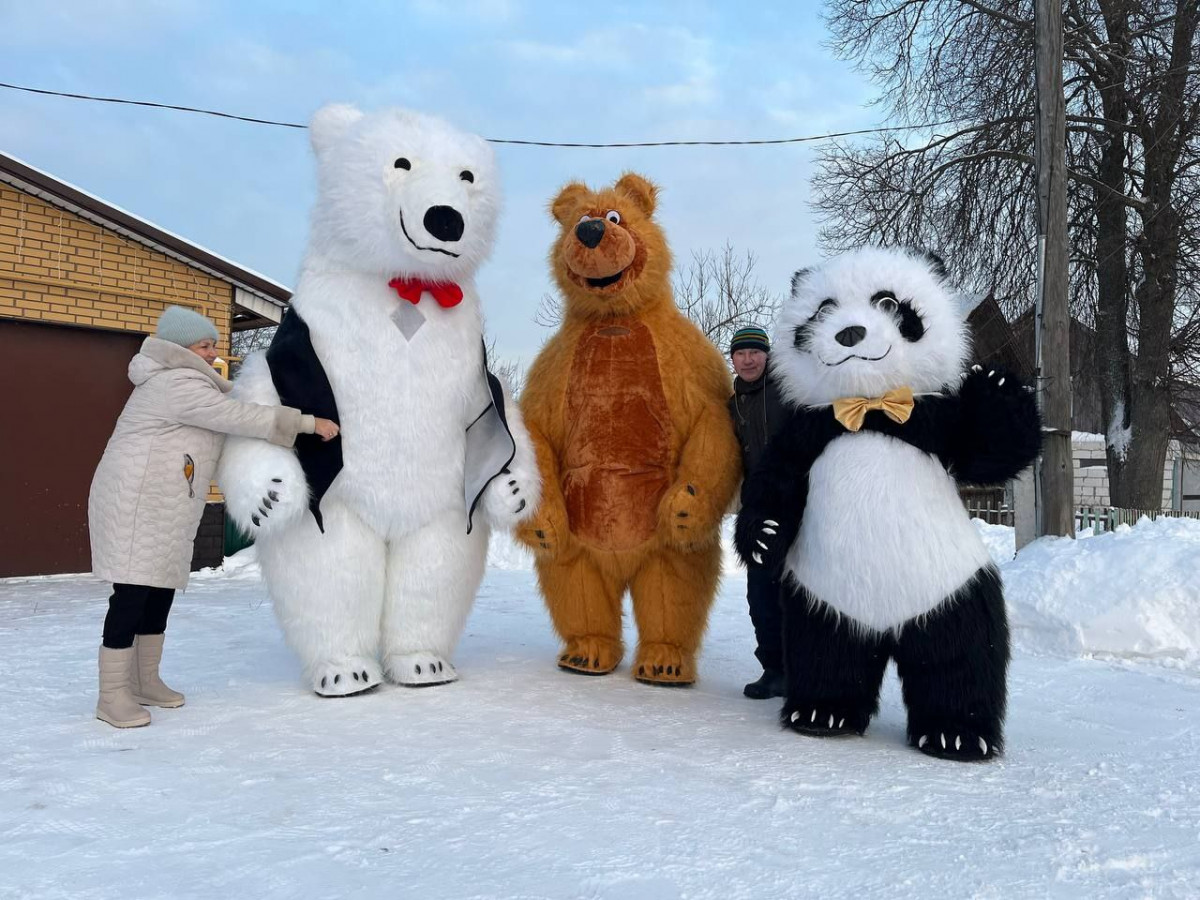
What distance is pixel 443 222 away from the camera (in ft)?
11.9

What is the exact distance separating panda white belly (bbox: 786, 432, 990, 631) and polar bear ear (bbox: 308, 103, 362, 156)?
7.92 ft

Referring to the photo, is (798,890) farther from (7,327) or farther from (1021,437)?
(7,327)

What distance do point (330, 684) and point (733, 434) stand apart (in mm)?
1939

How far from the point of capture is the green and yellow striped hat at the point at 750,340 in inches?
174

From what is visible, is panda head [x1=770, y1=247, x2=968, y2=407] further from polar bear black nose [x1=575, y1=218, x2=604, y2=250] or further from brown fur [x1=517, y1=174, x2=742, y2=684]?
polar bear black nose [x1=575, y1=218, x2=604, y2=250]

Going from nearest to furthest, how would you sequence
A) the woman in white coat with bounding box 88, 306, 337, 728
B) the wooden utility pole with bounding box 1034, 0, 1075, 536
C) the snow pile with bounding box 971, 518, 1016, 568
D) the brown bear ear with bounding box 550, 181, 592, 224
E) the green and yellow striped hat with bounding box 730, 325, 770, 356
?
the woman in white coat with bounding box 88, 306, 337, 728, the brown bear ear with bounding box 550, 181, 592, 224, the green and yellow striped hat with bounding box 730, 325, 770, 356, the wooden utility pole with bounding box 1034, 0, 1075, 536, the snow pile with bounding box 971, 518, 1016, 568

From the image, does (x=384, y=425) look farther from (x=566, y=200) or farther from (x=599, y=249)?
(x=566, y=200)

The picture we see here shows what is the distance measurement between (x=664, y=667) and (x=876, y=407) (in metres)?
1.49

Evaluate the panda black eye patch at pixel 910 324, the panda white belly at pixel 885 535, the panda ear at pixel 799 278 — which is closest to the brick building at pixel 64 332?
the panda ear at pixel 799 278

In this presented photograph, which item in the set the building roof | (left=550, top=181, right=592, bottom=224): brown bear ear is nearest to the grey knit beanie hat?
(left=550, top=181, right=592, bottom=224): brown bear ear

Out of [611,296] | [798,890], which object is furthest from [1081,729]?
[611,296]

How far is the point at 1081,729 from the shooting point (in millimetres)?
3471

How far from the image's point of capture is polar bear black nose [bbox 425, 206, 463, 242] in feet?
11.9

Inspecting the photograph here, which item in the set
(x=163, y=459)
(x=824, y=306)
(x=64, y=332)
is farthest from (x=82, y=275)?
(x=824, y=306)
